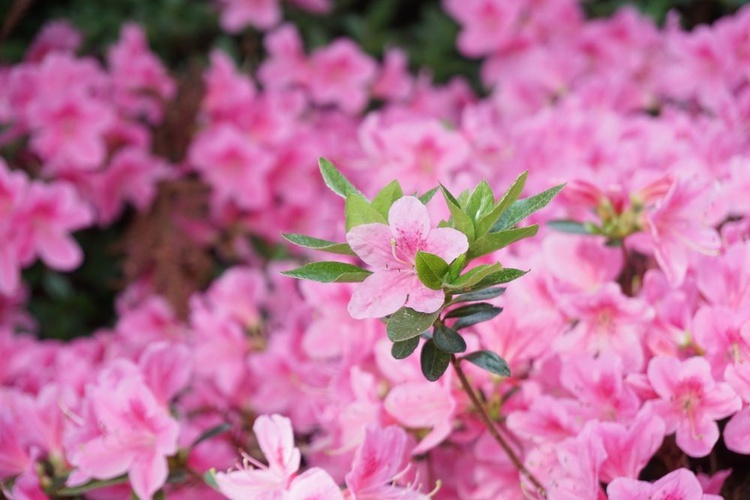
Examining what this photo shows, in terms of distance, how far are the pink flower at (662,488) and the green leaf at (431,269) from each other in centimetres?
22

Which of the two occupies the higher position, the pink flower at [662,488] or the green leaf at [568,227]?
the green leaf at [568,227]

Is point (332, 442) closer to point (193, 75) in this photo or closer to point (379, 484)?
point (379, 484)

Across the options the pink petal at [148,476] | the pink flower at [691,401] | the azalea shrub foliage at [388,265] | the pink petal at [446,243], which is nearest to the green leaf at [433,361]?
the azalea shrub foliage at [388,265]

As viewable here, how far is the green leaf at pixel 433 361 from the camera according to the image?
0.71 meters

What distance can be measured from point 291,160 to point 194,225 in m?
0.24

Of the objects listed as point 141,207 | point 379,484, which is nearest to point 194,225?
point 141,207

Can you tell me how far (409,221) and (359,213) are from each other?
53 millimetres

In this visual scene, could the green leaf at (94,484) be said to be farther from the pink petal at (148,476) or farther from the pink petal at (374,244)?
the pink petal at (374,244)

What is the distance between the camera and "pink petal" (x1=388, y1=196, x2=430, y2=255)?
652 millimetres

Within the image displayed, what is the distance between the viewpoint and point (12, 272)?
1410 mm

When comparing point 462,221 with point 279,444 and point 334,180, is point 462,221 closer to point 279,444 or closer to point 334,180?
point 334,180

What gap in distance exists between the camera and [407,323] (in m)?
0.65

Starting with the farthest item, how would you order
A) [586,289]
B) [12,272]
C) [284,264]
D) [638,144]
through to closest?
[284,264], [12,272], [638,144], [586,289]

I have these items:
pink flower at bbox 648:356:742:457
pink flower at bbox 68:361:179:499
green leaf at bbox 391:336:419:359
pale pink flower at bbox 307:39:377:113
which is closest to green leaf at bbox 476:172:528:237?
green leaf at bbox 391:336:419:359
